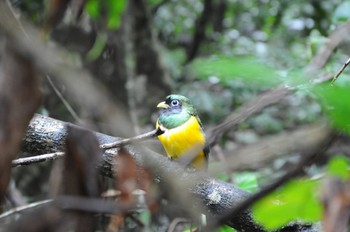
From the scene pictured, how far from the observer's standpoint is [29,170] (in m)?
3.44

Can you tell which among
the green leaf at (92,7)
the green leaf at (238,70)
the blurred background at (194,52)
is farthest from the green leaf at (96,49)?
the green leaf at (238,70)

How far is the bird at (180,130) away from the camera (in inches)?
98.4

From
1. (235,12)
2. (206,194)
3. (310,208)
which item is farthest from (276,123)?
(310,208)

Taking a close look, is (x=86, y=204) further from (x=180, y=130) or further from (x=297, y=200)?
(x=180, y=130)

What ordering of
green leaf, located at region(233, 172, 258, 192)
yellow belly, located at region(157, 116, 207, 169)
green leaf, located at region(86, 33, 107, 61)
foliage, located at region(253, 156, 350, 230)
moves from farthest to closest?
green leaf, located at region(86, 33, 107, 61) → yellow belly, located at region(157, 116, 207, 169) → green leaf, located at region(233, 172, 258, 192) → foliage, located at region(253, 156, 350, 230)

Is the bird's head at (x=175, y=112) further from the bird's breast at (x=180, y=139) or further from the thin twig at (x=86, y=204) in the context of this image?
the thin twig at (x=86, y=204)

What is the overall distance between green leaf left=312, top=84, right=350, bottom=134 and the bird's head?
2.12 meters

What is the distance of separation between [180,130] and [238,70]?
2040mm

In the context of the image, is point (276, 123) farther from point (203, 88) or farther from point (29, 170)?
point (29, 170)

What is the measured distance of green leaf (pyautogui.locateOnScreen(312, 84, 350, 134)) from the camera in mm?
459

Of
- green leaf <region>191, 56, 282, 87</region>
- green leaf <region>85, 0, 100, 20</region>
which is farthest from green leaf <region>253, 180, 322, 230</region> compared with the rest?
green leaf <region>85, 0, 100, 20</region>

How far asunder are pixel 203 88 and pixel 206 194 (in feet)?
8.64

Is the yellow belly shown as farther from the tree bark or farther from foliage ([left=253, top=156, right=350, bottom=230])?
foliage ([left=253, top=156, right=350, bottom=230])

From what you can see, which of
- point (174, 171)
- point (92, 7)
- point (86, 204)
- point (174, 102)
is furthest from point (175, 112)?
point (86, 204)
